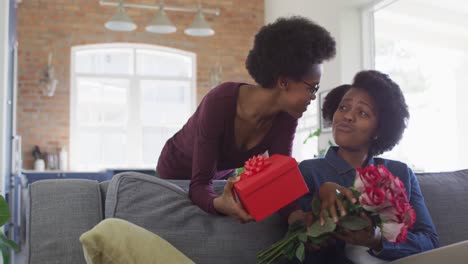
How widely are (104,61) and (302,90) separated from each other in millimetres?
6561

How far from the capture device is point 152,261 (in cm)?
131

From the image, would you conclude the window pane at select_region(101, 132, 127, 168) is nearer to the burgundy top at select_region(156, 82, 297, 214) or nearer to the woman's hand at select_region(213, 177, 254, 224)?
the burgundy top at select_region(156, 82, 297, 214)

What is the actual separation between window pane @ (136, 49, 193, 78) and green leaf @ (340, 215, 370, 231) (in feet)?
22.5

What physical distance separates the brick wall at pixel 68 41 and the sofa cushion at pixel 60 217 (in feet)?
19.9

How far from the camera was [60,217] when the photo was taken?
5.06 feet

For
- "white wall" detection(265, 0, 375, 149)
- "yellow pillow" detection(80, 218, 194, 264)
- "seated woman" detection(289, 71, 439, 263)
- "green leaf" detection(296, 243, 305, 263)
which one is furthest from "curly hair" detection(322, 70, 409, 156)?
"white wall" detection(265, 0, 375, 149)

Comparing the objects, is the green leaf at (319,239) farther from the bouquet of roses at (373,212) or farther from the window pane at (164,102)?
the window pane at (164,102)

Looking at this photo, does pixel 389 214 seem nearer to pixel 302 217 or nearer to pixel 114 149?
pixel 302 217

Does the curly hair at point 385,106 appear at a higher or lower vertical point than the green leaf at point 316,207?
higher

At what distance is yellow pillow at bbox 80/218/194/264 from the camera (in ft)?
4.07

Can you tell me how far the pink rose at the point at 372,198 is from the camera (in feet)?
4.12

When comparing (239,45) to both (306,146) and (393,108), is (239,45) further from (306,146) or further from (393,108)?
(393,108)

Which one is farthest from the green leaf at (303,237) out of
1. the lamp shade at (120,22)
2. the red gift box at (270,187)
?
the lamp shade at (120,22)

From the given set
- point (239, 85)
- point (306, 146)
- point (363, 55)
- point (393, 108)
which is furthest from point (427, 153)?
point (239, 85)
